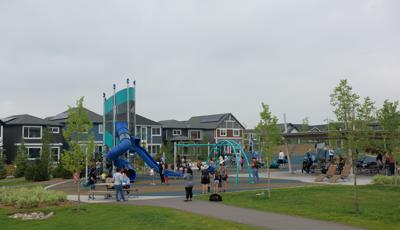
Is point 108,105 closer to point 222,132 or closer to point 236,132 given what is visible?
point 222,132

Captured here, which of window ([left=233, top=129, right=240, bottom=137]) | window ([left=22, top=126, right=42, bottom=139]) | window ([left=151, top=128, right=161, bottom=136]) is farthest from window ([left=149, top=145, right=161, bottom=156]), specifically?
window ([left=233, top=129, right=240, bottom=137])

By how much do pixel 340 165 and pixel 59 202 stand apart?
21294mm

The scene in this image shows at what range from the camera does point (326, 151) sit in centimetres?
4450

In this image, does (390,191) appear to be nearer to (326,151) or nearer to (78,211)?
(78,211)

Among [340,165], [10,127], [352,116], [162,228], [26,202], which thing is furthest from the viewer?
[10,127]

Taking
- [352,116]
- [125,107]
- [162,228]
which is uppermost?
[125,107]

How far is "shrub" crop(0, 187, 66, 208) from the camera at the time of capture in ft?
59.0

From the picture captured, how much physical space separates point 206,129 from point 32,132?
1375 inches

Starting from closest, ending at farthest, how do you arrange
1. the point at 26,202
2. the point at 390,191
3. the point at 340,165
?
the point at 26,202 < the point at 390,191 < the point at 340,165

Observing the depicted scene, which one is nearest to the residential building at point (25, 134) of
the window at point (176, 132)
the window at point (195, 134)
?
the window at point (176, 132)

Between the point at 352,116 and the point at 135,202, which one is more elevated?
the point at 352,116

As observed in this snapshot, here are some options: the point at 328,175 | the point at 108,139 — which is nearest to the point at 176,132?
the point at 108,139

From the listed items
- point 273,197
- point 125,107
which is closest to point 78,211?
point 273,197

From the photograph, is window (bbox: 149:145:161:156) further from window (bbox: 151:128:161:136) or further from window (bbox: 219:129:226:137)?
window (bbox: 219:129:226:137)
